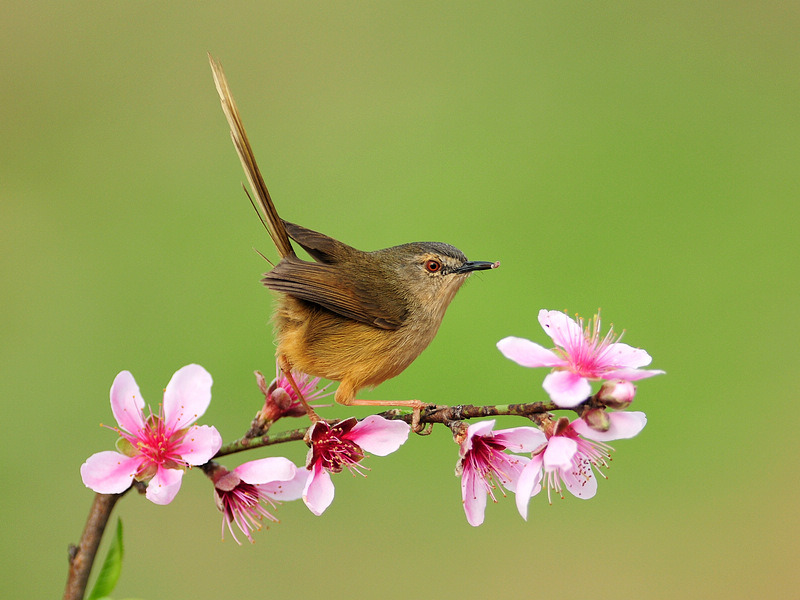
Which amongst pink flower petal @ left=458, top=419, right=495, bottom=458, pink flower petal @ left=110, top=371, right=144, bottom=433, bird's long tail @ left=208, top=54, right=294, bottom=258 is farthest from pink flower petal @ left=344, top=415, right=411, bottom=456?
bird's long tail @ left=208, top=54, right=294, bottom=258

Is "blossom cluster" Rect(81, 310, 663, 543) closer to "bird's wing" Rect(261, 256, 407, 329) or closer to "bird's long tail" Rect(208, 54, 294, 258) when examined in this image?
"bird's wing" Rect(261, 256, 407, 329)

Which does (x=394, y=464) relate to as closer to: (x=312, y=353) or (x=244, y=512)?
(x=312, y=353)

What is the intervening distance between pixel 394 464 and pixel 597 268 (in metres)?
1.98

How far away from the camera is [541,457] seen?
4.86 feet

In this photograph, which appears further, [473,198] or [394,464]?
[473,198]

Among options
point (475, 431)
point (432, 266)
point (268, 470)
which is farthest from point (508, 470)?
point (432, 266)

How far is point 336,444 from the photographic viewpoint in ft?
5.31

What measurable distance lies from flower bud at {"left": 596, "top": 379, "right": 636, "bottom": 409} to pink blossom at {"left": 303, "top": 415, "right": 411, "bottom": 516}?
0.37m

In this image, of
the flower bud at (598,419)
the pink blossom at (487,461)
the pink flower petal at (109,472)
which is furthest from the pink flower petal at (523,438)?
the pink flower petal at (109,472)

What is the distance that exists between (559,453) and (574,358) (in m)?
0.22

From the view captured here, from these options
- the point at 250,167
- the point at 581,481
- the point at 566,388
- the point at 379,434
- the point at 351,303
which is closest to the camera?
the point at 566,388

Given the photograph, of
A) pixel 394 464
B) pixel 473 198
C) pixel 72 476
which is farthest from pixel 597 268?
pixel 72 476

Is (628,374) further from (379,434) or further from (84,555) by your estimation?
(84,555)

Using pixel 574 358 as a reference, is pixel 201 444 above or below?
below
